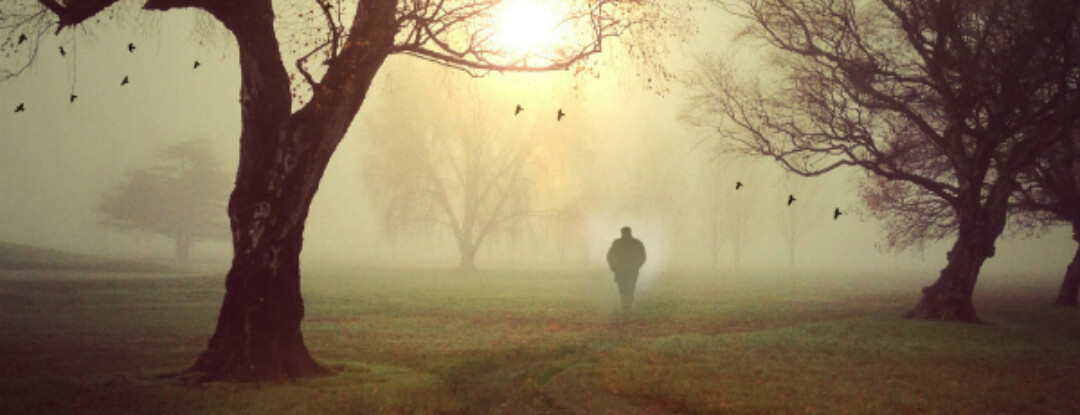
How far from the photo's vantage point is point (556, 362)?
1409 centimetres

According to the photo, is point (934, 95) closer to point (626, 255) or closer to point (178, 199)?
point (626, 255)

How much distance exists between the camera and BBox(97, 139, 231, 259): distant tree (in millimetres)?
75938

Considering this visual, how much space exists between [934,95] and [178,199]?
2803 inches

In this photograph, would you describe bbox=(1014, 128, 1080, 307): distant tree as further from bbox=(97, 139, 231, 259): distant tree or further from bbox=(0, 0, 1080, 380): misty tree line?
bbox=(97, 139, 231, 259): distant tree

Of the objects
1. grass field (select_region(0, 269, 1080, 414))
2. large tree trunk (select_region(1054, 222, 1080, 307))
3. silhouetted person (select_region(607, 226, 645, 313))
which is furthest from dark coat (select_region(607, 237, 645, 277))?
large tree trunk (select_region(1054, 222, 1080, 307))

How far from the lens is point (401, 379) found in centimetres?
1152

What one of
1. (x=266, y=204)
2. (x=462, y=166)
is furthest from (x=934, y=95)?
(x=462, y=166)

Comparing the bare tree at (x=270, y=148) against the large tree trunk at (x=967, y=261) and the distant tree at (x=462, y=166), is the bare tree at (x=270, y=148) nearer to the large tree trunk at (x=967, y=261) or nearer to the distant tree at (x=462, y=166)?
the large tree trunk at (x=967, y=261)

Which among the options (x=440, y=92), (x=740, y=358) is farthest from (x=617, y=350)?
(x=440, y=92)

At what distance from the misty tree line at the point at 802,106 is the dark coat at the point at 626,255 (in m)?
5.03

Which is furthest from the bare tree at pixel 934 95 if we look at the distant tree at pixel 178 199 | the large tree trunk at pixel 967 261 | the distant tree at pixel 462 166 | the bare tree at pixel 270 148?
the distant tree at pixel 178 199

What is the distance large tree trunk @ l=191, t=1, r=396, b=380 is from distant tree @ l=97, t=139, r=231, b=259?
72.5 m

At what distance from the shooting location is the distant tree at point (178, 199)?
249 feet

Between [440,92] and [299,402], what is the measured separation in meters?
54.6
